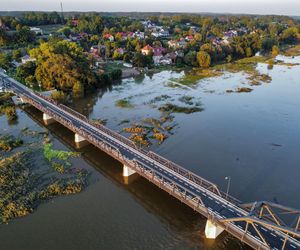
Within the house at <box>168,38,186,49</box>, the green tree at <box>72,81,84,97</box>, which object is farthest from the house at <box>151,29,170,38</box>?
the green tree at <box>72,81,84,97</box>

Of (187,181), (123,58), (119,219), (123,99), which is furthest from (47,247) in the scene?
(123,58)

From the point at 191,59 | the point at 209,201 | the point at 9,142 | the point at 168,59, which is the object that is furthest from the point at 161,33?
the point at 209,201

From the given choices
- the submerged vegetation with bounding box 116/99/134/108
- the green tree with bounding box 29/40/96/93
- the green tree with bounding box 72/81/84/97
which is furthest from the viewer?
the green tree with bounding box 29/40/96/93

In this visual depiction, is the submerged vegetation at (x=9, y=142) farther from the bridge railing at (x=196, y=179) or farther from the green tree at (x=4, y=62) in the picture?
the green tree at (x=4, y=62)

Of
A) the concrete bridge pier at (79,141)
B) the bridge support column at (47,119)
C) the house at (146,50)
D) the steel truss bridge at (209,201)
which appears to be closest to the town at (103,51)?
the house at (146,50)

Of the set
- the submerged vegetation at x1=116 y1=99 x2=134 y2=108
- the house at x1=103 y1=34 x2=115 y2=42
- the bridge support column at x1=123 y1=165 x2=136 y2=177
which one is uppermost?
the house at x1=103 y1=34 x2=115 y2=42

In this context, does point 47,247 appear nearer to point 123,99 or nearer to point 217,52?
point 123,99

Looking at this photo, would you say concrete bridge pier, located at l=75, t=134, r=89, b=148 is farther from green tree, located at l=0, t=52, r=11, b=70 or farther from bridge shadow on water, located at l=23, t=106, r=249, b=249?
green tree, located at l=0, t=52, r=11, b=70
